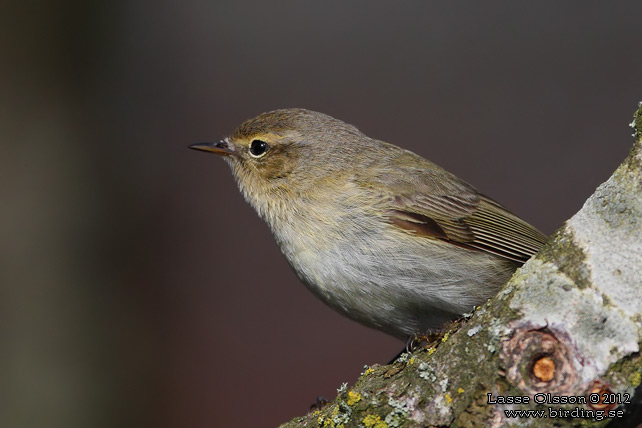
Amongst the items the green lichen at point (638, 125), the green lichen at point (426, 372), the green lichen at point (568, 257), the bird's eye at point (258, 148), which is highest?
the bird's eye at point (258, 148)

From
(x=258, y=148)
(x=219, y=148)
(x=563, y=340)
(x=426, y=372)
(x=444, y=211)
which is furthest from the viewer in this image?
(x=219, y=148)

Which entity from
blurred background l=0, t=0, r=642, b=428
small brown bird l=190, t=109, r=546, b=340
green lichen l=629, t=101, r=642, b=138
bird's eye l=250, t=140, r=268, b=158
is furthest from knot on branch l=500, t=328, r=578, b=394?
blurred background l=0, t=0, r=642, b=428

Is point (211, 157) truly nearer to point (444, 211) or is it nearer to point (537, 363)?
point (444, 211)

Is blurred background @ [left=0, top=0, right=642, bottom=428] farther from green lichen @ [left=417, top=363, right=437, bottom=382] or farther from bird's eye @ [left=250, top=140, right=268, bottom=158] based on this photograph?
green lichen @ [left=417, top=363, right=437, bottom=382]

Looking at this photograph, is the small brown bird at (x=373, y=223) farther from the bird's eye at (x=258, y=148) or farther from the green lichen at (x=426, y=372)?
the green lichen at (x=426, y=372)

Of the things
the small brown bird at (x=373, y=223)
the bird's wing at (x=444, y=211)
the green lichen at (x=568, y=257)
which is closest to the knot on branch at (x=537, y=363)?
the green lichen at (x=568, y=257)

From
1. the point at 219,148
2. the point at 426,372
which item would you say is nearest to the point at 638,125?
the point at 426,372

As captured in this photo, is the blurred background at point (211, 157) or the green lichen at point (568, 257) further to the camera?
the blurred background at point (211, 157)
